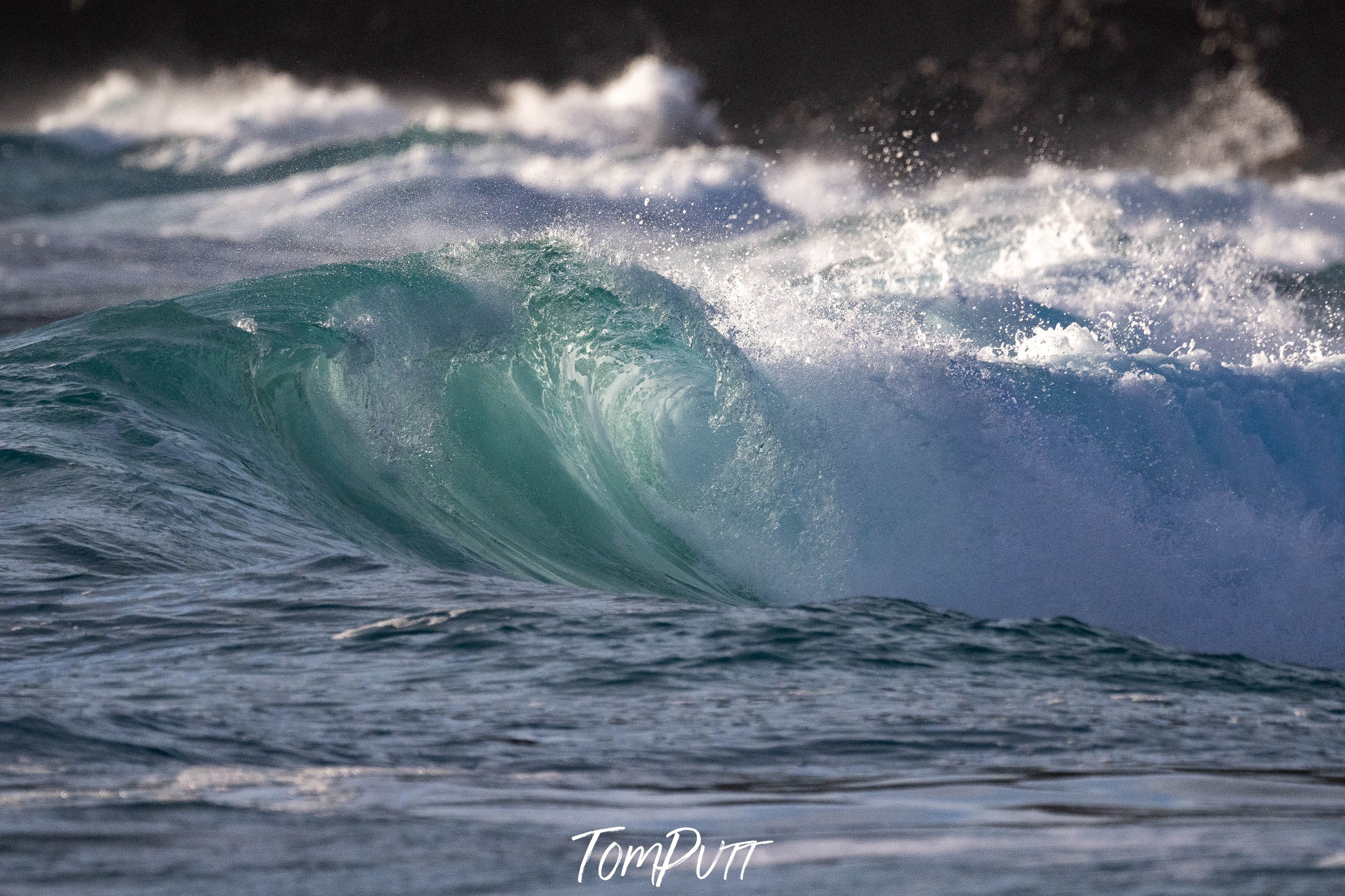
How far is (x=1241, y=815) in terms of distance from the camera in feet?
8.63

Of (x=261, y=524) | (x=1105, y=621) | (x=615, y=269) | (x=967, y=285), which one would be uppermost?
(x=967, y=285)

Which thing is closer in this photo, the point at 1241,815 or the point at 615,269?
the point at 1241,815

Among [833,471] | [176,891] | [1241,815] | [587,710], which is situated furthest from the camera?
[833,471]

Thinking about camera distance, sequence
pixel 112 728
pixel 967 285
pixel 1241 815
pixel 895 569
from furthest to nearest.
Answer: pixel 967 285 → pixel 895 569 → pixel 112 728 → pixel 1241 815

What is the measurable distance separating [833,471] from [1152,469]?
2523mm

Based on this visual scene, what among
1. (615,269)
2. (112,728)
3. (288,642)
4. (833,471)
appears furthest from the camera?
(615,269)

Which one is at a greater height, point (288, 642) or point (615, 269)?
point (615, 269)

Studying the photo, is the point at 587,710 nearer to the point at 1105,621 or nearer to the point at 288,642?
the point at 288,642

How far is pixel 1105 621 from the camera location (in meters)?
8.14

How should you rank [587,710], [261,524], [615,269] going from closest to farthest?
1. [587,710]
2. [261,524]
3. [615,269]

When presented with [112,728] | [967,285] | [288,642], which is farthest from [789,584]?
[967,285]

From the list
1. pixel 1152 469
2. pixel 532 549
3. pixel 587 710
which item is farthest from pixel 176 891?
pixel 1152 469

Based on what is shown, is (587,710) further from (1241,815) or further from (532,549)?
(532,549)

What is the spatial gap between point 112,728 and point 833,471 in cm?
612
